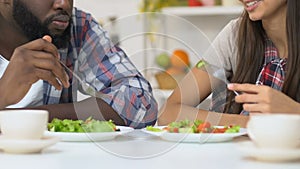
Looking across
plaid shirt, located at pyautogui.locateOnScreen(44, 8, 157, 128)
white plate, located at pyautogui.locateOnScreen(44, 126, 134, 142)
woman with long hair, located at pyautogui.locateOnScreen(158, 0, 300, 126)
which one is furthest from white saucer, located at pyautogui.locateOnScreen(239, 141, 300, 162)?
plaid shirt, located at pyautogui.locateOnScreen(44, 8, 157, 128)

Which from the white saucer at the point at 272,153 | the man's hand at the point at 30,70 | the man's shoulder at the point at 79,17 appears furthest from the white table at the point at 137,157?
the man's shoulder at the point at 79,17

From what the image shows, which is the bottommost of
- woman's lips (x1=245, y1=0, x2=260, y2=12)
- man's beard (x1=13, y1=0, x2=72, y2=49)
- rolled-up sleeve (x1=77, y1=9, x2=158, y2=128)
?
rolled-up sleeve (x1=77, y1=9, x2=158, y2=128)

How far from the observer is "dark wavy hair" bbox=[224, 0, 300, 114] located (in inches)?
72.6

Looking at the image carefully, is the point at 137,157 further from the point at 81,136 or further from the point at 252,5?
the point at 252,5

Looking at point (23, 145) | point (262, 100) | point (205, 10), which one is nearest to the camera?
point (23, 145)

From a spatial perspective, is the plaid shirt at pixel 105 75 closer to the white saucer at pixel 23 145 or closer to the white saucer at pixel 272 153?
the white saucer at pixel 23 145

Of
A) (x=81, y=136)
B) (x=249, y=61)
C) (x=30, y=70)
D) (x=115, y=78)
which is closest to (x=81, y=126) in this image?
(x=81, y=136)

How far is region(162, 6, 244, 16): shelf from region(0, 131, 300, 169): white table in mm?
1901

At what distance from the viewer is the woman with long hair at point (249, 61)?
1.78m

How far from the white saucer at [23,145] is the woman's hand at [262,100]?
19.6 inches

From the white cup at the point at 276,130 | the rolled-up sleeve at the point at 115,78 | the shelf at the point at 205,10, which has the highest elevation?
the shelf at the point at 205,10

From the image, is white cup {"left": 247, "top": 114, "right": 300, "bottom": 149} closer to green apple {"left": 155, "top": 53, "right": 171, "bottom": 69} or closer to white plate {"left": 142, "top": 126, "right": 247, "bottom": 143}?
white plate {"left": 142, "top": 126, "right": 247, "bottom": 143}

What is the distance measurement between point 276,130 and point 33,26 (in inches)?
49.7

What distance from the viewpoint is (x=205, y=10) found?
318 cm
